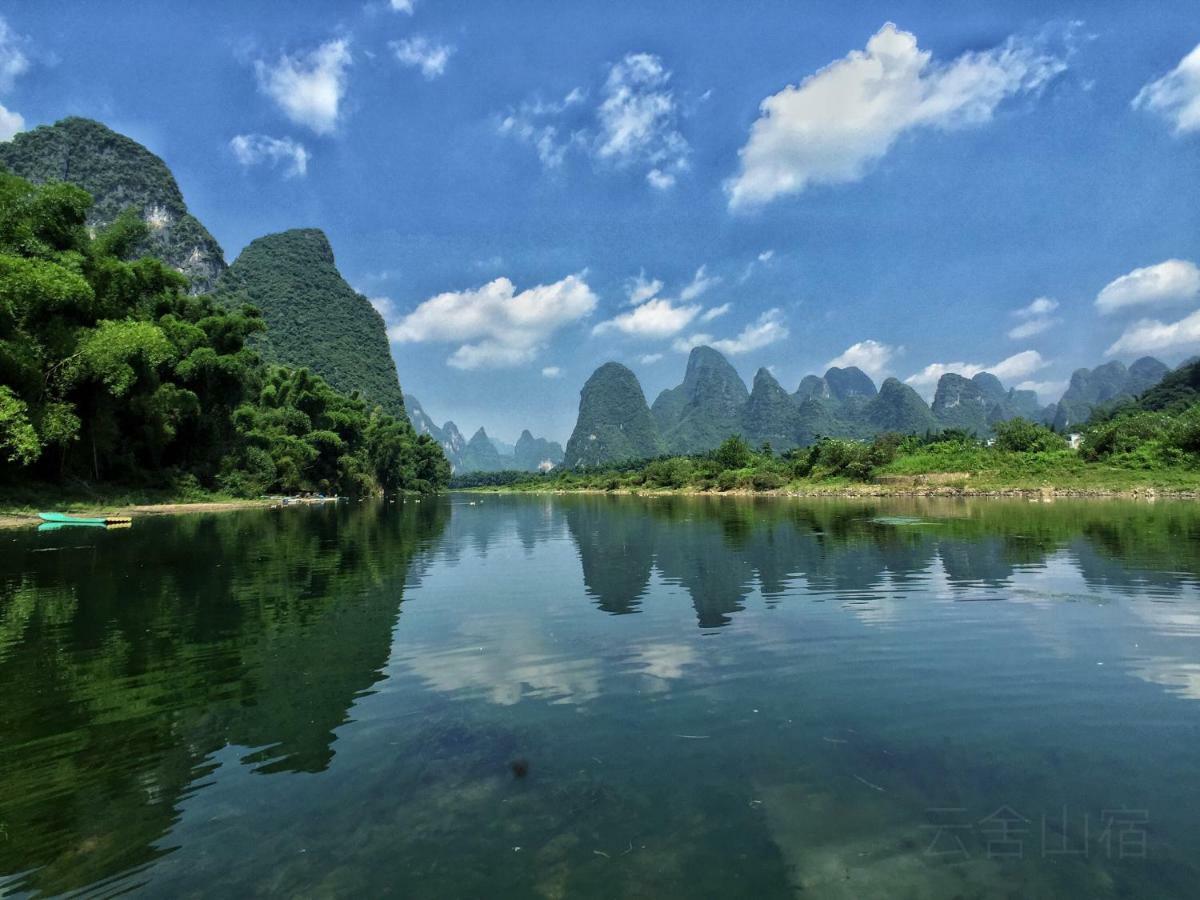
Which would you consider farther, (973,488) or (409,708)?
(973,488)

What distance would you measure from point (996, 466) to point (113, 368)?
78.7 metres

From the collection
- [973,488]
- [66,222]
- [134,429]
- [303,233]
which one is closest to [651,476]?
[973,488]

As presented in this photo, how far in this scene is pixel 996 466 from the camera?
6594cm

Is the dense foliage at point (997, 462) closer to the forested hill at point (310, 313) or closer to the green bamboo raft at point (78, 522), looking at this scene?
the green bamboo raft at point (78, 522)

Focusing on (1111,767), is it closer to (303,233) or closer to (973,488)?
(973,488)

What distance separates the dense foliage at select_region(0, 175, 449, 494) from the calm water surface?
68.8 feet

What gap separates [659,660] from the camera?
974 centimetres

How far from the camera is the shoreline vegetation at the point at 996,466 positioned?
2114 inches

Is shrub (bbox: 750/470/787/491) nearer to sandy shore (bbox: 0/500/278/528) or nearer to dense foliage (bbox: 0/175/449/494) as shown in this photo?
dense foliage (bbox: 0/175/449/494)

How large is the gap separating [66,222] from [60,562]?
26785 millimetres

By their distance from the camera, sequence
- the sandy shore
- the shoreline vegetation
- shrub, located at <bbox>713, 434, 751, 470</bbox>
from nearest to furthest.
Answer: the sandy shore
the shoreline vegetation
shrub, located at <bbox>713, 434, 751, 470</bbox>

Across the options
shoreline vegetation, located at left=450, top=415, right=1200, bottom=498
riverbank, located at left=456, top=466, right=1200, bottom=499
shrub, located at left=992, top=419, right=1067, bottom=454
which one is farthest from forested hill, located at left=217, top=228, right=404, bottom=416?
shrub, located at left=992, top=419, right=1067, bottom=454

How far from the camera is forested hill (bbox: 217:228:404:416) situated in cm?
16125

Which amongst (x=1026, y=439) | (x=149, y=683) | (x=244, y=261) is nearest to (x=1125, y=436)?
(x=1026, y=439)
